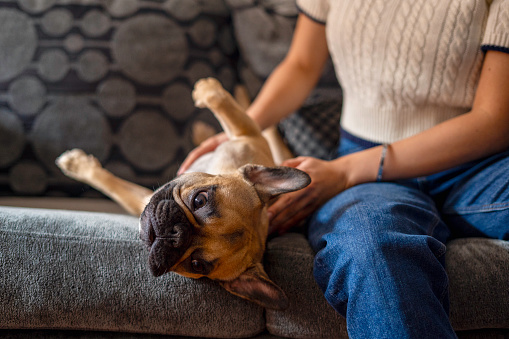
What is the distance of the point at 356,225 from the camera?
0.97 m

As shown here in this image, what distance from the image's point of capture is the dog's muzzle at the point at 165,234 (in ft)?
3.03

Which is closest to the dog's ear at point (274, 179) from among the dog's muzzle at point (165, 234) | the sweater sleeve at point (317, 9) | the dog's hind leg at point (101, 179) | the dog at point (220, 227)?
the dog at point (220, 227)

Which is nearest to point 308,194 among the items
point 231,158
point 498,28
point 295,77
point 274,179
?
point 274,179

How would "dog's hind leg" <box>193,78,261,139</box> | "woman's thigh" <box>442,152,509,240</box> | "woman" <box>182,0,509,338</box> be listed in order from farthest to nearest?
"dog's hind leg" <box>193,78,261,139</box> < "woman's thigh" <box>442,152,509,240</box> < "woman" <box>182,0,509,338</box>

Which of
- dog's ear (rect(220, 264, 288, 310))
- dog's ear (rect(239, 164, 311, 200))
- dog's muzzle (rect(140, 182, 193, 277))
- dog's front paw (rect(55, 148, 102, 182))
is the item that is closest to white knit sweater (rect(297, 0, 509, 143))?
dog's ear (rect(239, 164, 311, 200))

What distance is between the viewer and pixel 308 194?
1.26 meters

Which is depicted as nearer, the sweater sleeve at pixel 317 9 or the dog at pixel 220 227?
the dog at pixel 220 227

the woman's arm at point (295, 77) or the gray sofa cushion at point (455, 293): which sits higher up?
the woman's arm at point (295, 77)

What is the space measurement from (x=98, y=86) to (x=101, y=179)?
0.46m

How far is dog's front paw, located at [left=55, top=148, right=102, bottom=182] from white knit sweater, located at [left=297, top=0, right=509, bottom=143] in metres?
1.14

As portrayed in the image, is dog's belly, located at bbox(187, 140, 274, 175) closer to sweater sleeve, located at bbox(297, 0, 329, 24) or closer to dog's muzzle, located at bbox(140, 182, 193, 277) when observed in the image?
dog's muzzle, located at bbox(140, 182, 193, 277)

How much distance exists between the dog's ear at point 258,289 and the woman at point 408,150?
12 cm

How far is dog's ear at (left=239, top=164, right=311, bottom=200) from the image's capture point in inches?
41.6

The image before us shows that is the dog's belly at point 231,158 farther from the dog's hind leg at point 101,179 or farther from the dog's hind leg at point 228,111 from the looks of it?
the dog's hind leg at point 101,179
